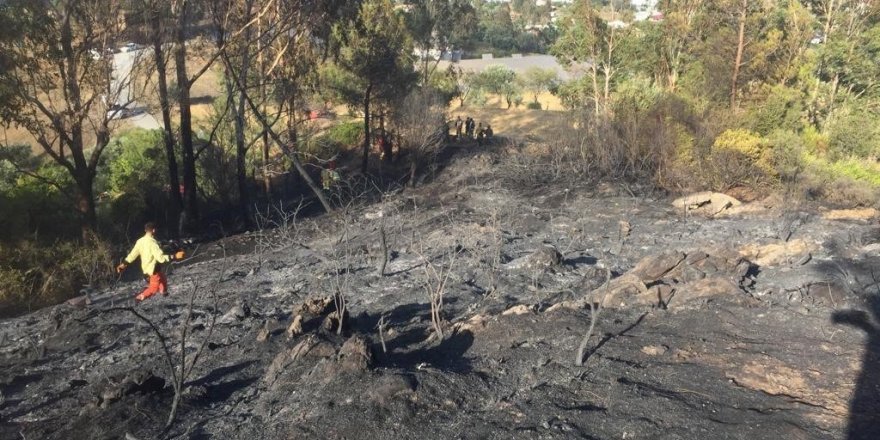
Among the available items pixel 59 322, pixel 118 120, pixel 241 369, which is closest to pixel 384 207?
pixel 118 120

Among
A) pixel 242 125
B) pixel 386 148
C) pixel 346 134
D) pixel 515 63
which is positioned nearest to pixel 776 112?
pixel 386 148

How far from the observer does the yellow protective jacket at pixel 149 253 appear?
30.6ft

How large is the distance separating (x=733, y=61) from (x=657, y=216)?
8.53m

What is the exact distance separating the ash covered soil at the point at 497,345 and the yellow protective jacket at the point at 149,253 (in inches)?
27.6

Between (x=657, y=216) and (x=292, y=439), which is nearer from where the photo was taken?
(x=292, y=439)

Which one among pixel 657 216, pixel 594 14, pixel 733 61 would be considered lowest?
pixel 657 216

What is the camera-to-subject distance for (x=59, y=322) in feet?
31.0

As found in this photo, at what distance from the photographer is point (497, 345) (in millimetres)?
7492

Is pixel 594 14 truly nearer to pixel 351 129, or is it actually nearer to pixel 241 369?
pixel 351 129

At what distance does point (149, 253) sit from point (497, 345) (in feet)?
16.5

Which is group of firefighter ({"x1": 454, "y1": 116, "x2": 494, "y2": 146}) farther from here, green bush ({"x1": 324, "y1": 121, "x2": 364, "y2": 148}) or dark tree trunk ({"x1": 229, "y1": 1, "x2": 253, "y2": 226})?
dark tree trunk ({"x1": 229, "y1": 1, "x2": 253, "y2": 226})

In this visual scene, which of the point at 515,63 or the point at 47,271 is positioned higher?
the point at 515,63

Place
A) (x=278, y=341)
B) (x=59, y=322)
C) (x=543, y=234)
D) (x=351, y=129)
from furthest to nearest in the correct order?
(x=351, y=129) < (x=543, y=234) < (x=59, y=322) < (x=278, y=341)

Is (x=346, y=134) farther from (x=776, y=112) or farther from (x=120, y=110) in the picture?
(x=776, y=112)
